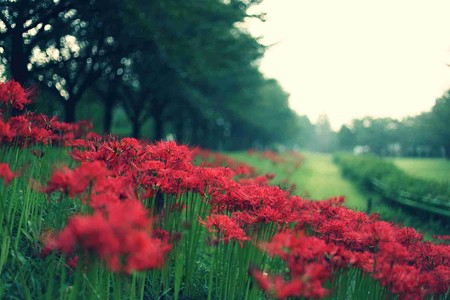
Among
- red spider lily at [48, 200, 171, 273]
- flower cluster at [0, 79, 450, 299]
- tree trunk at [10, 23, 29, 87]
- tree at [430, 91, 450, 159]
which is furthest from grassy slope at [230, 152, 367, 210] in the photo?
tree trunk at [10, 23, 29, 87]

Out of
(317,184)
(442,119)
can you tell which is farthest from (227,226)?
(317,184)

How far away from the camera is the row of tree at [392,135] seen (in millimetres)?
9053

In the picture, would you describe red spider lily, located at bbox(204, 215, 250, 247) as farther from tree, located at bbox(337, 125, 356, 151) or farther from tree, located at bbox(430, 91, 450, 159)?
tree, located at bbox(337, 125, 356, 151)

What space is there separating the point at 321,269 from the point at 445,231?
6638 millimetres

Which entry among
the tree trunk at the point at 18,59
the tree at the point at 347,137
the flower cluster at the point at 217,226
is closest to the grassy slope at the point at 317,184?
the flower cluster at the point at 217,226

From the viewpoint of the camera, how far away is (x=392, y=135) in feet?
133

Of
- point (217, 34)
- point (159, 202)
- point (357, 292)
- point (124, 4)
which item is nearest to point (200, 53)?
point (217, 34)

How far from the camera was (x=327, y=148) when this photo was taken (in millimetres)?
116062

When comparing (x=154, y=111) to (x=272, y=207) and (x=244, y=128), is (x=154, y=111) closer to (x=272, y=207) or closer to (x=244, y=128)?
(x=272, y=207)

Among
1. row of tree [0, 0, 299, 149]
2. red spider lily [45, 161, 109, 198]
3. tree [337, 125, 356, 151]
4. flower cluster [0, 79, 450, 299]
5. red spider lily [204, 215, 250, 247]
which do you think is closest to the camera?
flower cluster [0, 79, 450, 299]

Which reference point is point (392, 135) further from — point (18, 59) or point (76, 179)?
point (76, 179)

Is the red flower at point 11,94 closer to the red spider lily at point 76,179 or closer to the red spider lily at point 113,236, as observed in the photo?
the red spider lily at point 76,179

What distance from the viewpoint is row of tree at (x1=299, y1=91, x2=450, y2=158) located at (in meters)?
9.05

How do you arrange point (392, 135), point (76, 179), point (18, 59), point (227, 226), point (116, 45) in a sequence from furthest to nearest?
1. point (392, 135)
2. point (116, 45)
3. point (18, 59)
4. point (227, 226)
5. point (76, 179)
